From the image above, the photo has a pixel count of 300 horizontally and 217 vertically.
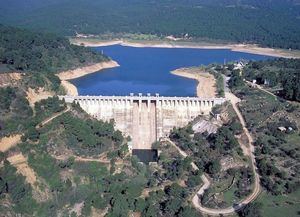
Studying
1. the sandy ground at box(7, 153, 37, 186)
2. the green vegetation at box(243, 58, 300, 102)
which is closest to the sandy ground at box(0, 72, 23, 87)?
the sandy ground at box(7, 153, 37, 186)

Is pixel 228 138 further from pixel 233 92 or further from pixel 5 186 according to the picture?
pixel 5 186

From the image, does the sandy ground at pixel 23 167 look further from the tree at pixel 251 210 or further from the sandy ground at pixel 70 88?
the sandy ground at pixel 70 88

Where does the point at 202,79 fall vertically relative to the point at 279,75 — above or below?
below

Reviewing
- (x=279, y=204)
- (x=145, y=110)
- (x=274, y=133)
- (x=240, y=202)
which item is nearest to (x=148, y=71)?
(x=145, y=110)

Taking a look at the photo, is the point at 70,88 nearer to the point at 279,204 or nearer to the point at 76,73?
the point at 76,73

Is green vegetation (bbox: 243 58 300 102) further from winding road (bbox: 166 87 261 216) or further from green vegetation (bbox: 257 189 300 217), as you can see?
green vegetation (bbox: 257 189 300 217)
